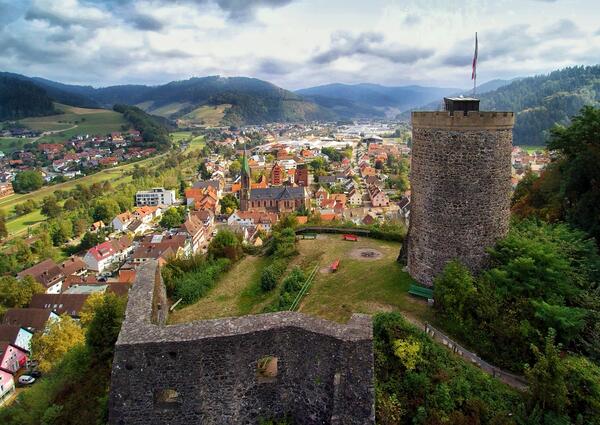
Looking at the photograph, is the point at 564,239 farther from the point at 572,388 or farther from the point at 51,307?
the point at 51,307

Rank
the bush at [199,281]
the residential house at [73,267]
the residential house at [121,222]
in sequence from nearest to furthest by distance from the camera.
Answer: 1. the bush at [199,281]
2. the residential house at [73,267]
3. the residential house at [121,222]

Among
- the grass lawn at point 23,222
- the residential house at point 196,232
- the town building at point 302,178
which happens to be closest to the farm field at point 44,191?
the grass lawn at point 23,222

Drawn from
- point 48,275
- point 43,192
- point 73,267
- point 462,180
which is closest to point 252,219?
point 73,267

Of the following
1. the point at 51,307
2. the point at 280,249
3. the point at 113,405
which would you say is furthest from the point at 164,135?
the point at 113,405

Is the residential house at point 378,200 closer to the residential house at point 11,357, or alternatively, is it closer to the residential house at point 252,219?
the residential house at point 252,219

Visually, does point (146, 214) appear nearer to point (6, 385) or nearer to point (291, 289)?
point (6, 385)

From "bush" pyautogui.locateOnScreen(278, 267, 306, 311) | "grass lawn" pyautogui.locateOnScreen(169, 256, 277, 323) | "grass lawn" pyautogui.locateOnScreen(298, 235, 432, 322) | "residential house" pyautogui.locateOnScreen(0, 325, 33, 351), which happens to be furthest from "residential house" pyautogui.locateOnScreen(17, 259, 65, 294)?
"bush" pyautogui.locateOnScreen(278, 267, 306, 311)

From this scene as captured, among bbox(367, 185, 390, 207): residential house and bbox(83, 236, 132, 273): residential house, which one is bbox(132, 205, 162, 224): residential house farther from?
bbox(367, 185, 390, 207): residential house
